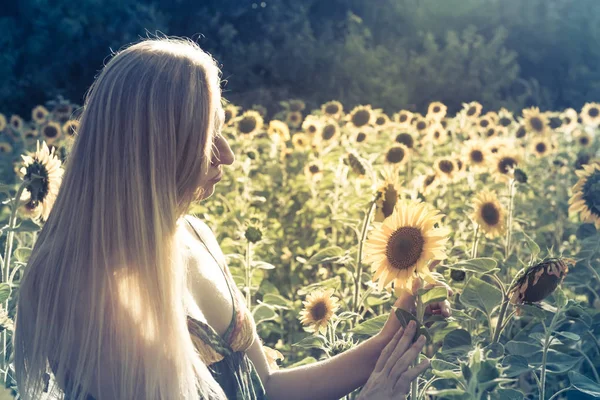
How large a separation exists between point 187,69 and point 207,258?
0.38m

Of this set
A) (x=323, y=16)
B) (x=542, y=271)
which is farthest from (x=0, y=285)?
(x=323, y=16)

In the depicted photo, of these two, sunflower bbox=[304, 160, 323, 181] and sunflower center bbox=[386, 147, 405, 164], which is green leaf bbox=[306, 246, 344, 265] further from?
sunflower bbox=[304, 160, 323, 181]

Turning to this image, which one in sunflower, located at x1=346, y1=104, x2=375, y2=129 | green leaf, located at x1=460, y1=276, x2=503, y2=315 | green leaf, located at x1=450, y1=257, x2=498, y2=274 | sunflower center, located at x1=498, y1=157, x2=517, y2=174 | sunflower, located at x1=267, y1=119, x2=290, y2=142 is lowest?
green leaf, located at x1=460, y1=276, x2=503, y2=315

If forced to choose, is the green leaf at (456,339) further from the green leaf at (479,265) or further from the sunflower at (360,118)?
the sunflower at (360,118)

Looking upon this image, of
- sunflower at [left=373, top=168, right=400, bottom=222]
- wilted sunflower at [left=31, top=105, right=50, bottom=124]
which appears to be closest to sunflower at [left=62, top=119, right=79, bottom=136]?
sunflower at [left=373, top=168, right=400, bottom=222]

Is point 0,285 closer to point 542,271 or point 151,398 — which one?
point 151,398

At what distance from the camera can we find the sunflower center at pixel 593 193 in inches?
72.7

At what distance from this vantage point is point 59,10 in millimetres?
6684

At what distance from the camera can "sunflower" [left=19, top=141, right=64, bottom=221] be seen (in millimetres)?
1705

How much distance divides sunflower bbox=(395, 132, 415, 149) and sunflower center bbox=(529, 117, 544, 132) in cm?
83

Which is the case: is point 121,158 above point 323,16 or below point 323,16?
below

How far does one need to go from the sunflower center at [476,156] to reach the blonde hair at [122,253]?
1.89 metres

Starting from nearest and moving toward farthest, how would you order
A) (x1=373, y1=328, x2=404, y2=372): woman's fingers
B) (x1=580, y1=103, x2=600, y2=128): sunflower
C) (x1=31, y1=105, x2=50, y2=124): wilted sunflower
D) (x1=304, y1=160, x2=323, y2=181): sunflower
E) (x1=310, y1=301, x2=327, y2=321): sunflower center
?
(x1=373, y1=328, x2=404, y2=372): woman's fingers → (x1=310, y1=301, x2=327, y2=321): sunflower center → (x1=304, y1=160, x2=323, y2=181): sunflower → (x1=580, y1=103, x2=600, y2=128): sunflower → (x1=31, y1=105, x2=50, y2=124): wilted sunflower

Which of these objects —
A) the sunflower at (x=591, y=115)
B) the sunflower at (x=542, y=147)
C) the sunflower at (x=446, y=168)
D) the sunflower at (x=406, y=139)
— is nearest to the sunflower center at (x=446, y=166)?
the sunflower at (x=446, y=168)
